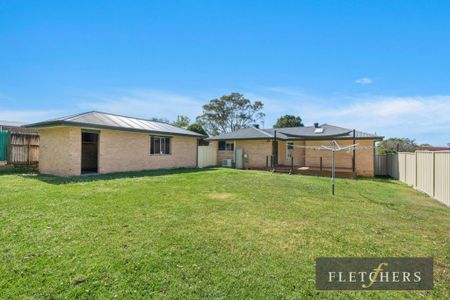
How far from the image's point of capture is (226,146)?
2056cm

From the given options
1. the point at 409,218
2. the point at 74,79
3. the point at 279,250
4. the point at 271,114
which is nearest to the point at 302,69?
the point at 409,218

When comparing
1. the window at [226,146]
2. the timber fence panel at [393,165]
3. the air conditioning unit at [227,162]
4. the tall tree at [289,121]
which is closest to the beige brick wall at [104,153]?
the air conditioning unit at [227,162]

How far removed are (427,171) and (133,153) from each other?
14.5 meters

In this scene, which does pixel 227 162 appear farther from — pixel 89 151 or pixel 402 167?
pixel 402 167

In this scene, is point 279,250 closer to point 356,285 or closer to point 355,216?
point 356,285

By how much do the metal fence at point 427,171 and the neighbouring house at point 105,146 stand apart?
13496mm

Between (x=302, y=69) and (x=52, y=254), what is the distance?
15374 mm

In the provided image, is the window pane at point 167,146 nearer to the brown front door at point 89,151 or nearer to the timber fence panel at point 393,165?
the brown front door at point 89,151

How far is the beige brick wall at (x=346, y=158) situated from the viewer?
1574 centimetres

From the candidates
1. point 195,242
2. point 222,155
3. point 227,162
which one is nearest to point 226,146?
point 222,155

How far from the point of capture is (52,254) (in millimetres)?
3350

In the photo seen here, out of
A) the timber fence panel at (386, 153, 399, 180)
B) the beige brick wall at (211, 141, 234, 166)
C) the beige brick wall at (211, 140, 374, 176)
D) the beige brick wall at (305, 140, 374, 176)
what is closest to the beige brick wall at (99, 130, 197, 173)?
the beige brick wall at (211, 141, 234, 166)

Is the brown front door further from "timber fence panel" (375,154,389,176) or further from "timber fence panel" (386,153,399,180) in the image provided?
"timber fence panel" (375,154,389,176)

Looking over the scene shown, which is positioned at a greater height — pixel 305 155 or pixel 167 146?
pixel 167 146
